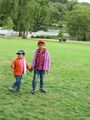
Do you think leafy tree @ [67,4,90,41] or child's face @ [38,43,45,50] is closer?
child's face @ [38,43,45,50]

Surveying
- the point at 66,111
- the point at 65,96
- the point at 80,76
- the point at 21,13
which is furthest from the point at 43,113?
the point at 21,13

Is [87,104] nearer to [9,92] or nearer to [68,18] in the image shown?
[9,92]

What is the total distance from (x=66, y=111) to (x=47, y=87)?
3016 mm

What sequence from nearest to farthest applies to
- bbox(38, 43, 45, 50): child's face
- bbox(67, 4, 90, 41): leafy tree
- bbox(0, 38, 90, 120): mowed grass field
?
1. bbox(0, 38, 90, 120): mowed grass field
2. bbox(38, 43, 45, 50): child's face
3. bbox(67, 4, 90, 41): leafy tree

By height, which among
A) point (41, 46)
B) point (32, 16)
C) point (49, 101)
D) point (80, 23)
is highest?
point (41, 46)

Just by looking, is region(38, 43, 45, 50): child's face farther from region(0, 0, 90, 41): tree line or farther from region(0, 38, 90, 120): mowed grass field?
region(0, 0, 90, 41): tree line

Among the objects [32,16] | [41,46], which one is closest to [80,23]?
[32,16]

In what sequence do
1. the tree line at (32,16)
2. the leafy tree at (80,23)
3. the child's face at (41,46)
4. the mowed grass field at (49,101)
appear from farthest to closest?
1. the leafy tree at (80,23)
2. the tree line at (32,16)
3. the child's face at (41,46)
4. the mowed grass field at (49,101)

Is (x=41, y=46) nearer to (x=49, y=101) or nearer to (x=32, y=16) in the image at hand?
(x=49, y=101)

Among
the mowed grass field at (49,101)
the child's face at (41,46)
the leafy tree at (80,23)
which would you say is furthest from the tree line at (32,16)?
the child's face at (41,46)

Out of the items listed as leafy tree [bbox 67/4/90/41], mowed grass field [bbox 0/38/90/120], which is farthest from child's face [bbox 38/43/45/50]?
leafy tree [bbox 67/4/90/41]

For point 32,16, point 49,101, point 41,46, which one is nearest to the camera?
point 49,101

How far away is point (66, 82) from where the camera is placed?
11.9 m

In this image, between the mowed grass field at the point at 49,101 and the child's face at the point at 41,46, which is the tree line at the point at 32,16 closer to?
the mowed grass field at the point at 49,101
